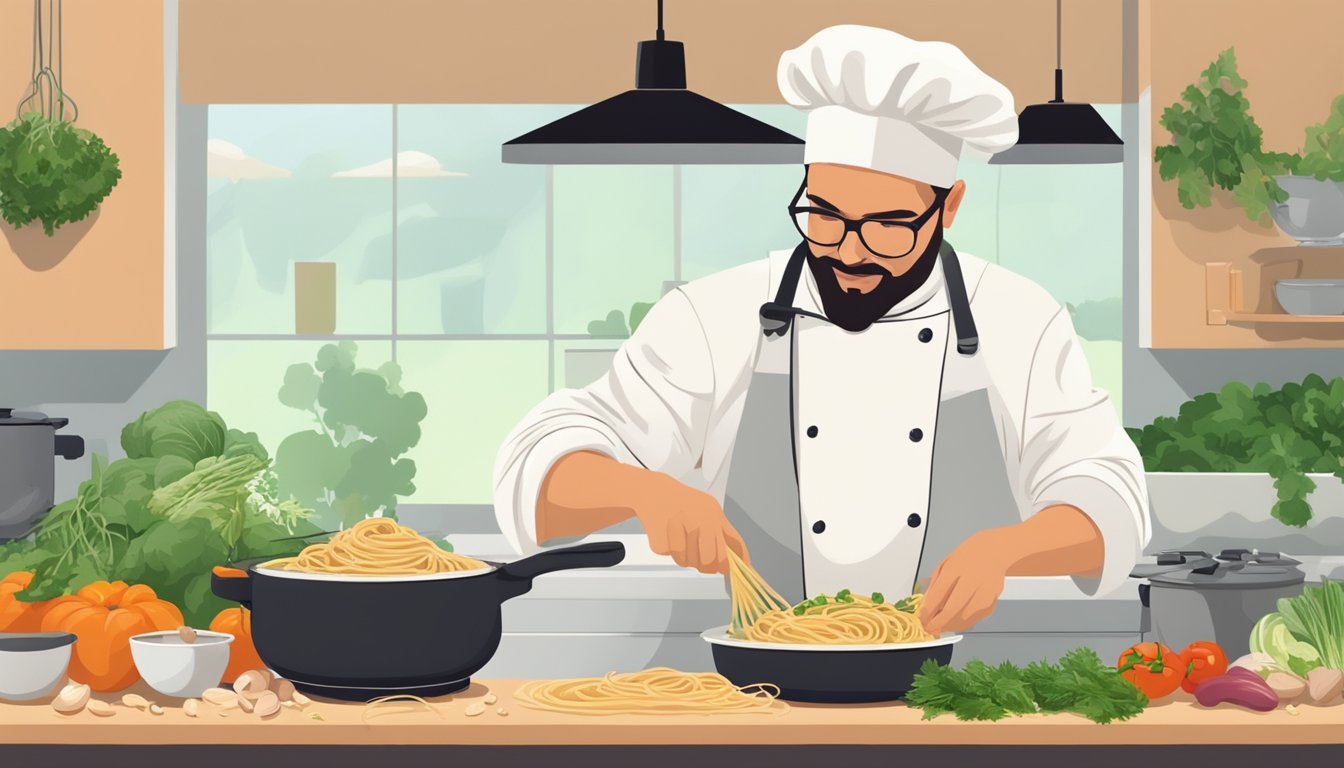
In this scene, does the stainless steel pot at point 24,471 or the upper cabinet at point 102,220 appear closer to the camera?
the stainless steel pot at point 24,471

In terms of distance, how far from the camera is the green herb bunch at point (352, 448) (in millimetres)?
4391

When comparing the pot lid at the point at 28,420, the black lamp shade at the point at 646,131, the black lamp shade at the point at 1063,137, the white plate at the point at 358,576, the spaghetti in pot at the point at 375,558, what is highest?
the black lamp shade at the point at 1063,137

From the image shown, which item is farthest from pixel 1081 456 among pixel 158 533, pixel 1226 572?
pixel 158 533

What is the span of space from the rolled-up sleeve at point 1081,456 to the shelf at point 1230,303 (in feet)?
7.02

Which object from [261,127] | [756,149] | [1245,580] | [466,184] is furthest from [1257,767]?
[466,184]

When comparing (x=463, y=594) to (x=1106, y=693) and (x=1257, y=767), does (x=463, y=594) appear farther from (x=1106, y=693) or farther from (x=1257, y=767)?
(x=1257, y=767)

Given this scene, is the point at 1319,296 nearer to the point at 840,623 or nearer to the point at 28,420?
the point at 840,623

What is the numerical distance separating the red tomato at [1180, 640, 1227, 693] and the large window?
4500 mm

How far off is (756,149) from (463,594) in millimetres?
1835

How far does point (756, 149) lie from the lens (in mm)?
3641

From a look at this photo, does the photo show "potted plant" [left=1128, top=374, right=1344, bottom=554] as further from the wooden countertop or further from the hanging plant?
the hanging plant

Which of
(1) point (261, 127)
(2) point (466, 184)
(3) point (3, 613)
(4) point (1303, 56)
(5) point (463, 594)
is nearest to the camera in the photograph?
(5) point (463, 594)

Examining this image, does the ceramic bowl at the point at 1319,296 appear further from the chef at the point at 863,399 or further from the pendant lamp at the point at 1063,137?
the chef at the point at 863,399

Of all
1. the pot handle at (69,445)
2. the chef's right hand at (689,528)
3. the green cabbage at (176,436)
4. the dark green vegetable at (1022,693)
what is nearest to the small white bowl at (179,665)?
the chef's right hand at (689,528)
